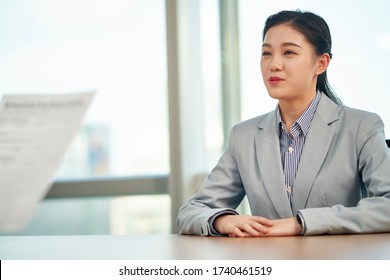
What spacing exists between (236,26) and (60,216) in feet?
5.13

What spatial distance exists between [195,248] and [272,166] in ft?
2.24

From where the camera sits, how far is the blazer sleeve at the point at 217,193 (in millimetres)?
2018

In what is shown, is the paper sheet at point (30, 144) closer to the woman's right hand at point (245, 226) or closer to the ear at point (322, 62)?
the woman's right hand at point (245, 226)

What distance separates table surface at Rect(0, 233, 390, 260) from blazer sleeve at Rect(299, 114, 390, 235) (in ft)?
0.19

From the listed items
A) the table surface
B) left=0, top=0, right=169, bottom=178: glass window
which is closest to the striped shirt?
the table surface

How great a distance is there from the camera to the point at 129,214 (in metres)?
3.68

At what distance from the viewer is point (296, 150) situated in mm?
2117

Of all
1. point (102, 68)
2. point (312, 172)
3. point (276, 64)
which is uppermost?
point (276, 64)

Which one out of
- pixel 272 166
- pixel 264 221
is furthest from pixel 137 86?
→ pixel 264 221

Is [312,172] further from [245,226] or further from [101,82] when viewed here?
[101,82]

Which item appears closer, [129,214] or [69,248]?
[69,248]

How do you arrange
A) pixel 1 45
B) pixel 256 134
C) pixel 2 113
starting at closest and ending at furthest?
1. pixel 2 113
2. pixel 256 134
3. pixel 1 45
